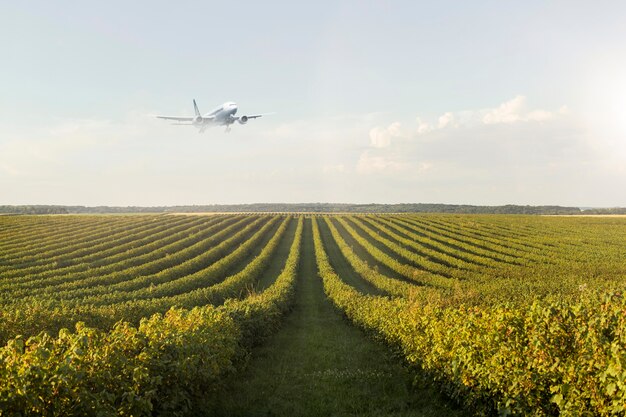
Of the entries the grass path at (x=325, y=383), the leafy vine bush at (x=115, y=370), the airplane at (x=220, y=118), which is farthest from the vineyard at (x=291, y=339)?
the airplane at (x=220, y=118)

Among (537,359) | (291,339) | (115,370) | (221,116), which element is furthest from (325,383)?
(221,116)

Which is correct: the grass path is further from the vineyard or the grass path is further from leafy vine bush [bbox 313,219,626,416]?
leafy vine bush [bbox 313,219,626,416]

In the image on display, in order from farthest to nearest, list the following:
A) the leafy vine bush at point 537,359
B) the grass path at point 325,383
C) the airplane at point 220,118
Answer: the airplane at point 220,118
the grass path at point 325,383
the leafy vine bush at point 537,359

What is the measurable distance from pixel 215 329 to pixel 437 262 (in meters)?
43.8

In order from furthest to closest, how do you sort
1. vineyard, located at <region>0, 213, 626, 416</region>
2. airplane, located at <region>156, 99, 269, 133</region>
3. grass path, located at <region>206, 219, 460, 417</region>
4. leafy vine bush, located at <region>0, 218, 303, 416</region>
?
airplane, located at <region>156, 99, 269, 133</region> → grass path, located at <region>206, 219, 460, 417</region> → vineyard, located at <region>0, 213, 626, 416</region> → leafy vine bush, located at <region>0, 218, 303, 416</region>

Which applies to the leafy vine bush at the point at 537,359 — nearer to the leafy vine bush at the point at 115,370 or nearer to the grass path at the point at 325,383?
the grass path at the point at 325,383

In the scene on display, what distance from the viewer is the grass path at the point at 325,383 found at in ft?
37.3

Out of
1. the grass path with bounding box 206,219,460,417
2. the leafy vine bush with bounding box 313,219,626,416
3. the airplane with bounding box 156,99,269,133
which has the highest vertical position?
the airplane with bounding box 156,99,269,133

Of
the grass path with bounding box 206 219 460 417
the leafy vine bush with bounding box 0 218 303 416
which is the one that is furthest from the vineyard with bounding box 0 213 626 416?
the grass path with bounding box 206 219 460 417

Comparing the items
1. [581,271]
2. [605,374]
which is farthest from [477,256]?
[605,374]

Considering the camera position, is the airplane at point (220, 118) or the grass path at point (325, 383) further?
the airplane at point (220, 118)

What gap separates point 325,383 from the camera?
13281 mm

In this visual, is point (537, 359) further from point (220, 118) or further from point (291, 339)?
point (220, 118)

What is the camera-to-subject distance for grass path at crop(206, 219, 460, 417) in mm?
11375
